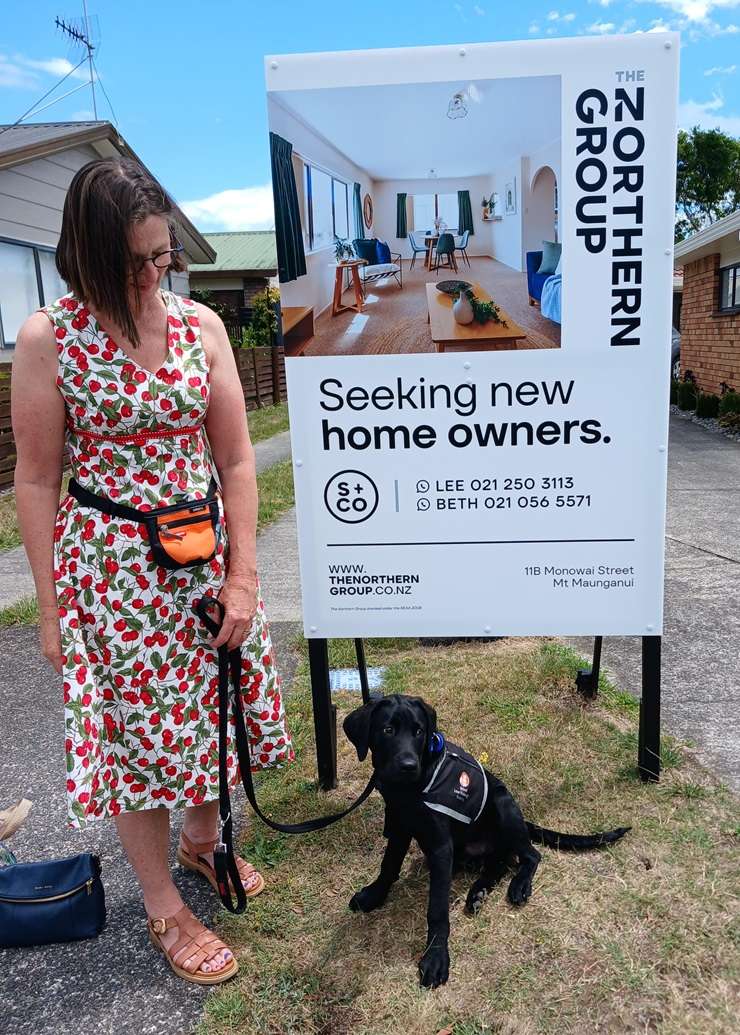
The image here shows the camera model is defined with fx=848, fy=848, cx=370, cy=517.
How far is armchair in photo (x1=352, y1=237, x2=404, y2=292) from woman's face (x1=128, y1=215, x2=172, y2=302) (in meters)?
0.78

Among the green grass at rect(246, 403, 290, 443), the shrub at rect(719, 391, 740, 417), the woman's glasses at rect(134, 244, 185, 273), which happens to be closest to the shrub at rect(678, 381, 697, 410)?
the shrub at rect(719, 391, 740, 417)

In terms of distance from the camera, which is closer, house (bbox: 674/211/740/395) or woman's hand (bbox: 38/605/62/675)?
woman's hand (bbox: 38/605/62/675)

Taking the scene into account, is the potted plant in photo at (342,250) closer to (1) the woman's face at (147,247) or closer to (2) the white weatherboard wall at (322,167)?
(2) the white weatherboard wall at (322,167)

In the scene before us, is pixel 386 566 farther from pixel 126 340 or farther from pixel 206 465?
pixel 126 340

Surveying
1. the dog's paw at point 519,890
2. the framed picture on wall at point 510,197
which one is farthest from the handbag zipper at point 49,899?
the framed picture on wall at point 510,197

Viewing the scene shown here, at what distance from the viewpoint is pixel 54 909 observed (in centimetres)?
242

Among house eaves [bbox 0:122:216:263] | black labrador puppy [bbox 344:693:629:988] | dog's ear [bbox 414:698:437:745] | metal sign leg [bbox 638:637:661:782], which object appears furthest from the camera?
house eaves [bbox 0:122:216:263]

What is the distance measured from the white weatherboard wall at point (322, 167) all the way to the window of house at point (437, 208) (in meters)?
0.16

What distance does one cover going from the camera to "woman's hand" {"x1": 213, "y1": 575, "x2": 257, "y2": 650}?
86.9 inches

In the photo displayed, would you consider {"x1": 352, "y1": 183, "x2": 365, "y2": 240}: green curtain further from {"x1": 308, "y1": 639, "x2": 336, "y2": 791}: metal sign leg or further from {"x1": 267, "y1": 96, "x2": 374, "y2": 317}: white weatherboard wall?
{"x1": 308, "y1": 639, "x2": 336, "y2": 791}: metal sign leg

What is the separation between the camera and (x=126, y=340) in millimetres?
2045

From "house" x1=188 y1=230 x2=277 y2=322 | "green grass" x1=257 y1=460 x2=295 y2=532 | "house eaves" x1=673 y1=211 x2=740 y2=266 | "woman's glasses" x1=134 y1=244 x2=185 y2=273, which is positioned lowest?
"green grass" x1=257 y1=460 x2=295 y2=532

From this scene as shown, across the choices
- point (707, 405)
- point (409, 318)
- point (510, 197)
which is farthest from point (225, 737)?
point (707, 405)

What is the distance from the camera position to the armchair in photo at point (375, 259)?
265 centimetres
